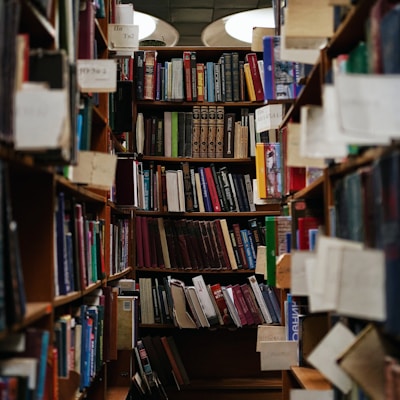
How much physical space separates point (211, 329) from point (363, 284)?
2.48 m

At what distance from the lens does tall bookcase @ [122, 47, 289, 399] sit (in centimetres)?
359

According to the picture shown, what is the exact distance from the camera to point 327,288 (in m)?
1.22

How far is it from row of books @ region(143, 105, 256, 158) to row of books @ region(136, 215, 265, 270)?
45cm

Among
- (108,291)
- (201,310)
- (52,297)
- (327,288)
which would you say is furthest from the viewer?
(201,310)

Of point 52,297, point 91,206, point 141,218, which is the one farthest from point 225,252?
point 52,297

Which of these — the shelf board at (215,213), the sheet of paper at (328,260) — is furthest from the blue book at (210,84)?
the sheet of paper at (328,260)

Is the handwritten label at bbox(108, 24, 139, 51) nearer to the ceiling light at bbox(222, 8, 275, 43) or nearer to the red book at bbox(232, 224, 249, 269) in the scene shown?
the ceiling light at bbox(222, 8, 275, 43)

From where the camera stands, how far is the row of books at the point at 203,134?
3.66 metres

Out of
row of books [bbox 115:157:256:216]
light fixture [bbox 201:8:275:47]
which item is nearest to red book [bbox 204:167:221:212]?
row of books [bbox 115:157:256:216]

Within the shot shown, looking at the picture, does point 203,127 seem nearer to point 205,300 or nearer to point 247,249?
point 247,249

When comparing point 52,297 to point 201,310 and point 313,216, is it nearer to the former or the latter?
point 313,216

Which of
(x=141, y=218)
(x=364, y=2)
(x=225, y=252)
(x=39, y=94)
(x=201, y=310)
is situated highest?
(x=364, y=2)

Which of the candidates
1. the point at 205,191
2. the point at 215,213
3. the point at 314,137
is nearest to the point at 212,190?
the point at 205,191

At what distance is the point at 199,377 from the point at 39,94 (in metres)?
2.94
